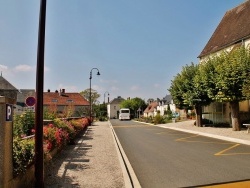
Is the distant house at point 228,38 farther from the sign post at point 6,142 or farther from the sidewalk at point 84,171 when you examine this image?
the sign post at point 6,142

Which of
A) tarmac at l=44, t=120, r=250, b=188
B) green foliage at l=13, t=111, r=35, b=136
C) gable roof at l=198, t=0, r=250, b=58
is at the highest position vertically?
gable roof at l=198, t=0, r=250, b=58

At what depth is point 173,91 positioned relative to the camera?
34562mm

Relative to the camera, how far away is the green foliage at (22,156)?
5.84 m

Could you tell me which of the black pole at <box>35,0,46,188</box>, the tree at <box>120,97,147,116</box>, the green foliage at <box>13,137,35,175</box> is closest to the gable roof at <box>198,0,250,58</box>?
the black pole at <box>35,0,46,188</box>

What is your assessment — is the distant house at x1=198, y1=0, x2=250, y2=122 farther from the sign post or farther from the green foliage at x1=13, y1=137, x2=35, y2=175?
the sign post

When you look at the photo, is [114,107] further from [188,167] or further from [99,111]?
[188,167]

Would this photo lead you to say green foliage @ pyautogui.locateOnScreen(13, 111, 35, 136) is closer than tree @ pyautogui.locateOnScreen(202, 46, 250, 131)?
Yes

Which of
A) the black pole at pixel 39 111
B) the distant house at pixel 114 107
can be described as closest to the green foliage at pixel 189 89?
the black pole at pixel 39 111

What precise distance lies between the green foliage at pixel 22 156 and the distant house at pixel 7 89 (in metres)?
51.2

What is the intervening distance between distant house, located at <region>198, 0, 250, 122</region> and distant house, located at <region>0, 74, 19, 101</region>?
114 ft

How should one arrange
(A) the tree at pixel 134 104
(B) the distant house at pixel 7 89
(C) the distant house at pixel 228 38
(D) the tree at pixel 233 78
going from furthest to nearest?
(A) the tree at pixel 134 104
(B) the distant house at pixel 7 89
(C) the distant house at pixel 228 38
(D) the tree at pixel 233 78

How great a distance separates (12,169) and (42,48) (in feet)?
8.72

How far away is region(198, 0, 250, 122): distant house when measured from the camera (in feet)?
101

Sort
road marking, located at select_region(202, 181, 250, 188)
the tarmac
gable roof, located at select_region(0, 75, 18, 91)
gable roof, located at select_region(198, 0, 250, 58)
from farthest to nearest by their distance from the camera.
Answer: gable roof, located at select_region(0, 75, 18, 91) < gable roof, located at select_region(198, 0, 250, 58) < the tarmac < road marking, located at select_region(202, 181, 250, 188)
